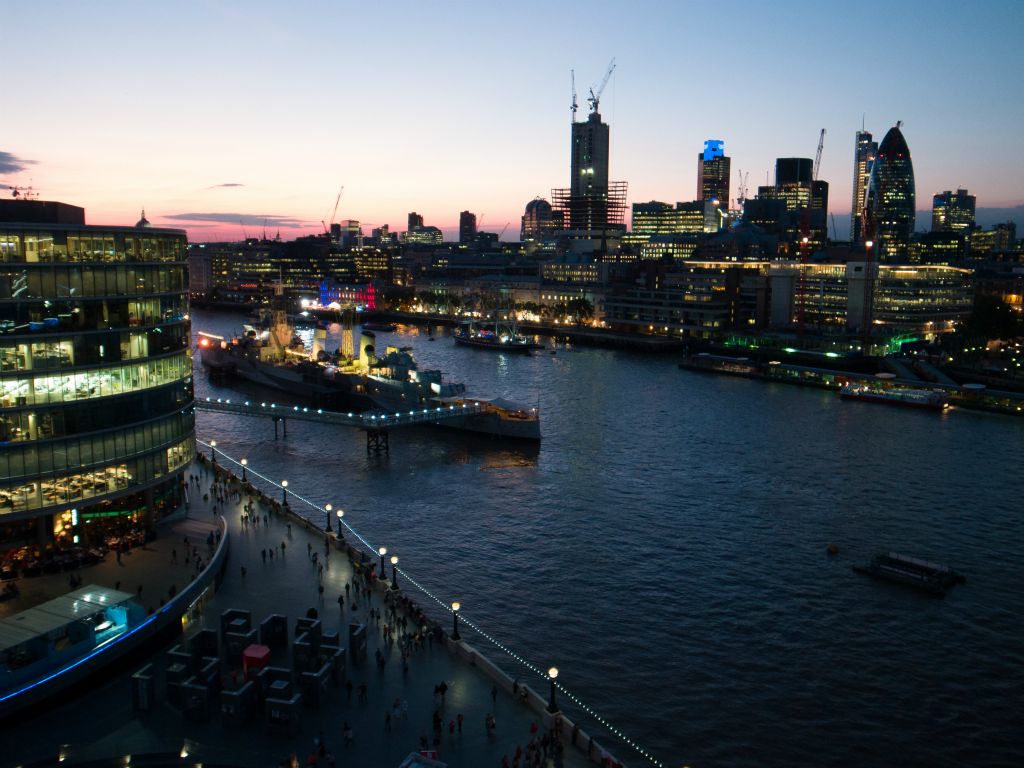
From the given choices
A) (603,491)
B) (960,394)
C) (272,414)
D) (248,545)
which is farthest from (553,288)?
(248,545)

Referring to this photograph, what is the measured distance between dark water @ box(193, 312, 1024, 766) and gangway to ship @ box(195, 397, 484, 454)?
1.51 meters

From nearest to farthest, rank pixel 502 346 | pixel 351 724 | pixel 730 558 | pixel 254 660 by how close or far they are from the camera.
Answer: pixel 351 724
pixel 254 660
pixel 730 558
pixel 502 346

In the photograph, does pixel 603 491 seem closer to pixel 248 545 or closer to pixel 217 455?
pixel 248 545

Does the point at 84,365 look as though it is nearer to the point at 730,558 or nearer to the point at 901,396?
the point at 730,558

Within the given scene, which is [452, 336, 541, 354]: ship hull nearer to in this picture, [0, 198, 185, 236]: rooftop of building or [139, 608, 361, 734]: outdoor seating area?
[0, 198, 185, 236]: rooftop of building

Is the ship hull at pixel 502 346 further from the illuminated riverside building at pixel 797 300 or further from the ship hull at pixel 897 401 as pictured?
the ship hull at pixel 897 401

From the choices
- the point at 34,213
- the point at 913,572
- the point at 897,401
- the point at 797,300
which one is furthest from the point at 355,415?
the point at 797,300

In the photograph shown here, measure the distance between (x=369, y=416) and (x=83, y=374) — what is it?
80.8 ft

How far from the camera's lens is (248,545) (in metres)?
29.6

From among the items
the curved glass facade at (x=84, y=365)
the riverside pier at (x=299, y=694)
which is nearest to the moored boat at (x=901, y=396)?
the riverside pier at (x=299, y=694)

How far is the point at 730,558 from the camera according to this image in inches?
1292

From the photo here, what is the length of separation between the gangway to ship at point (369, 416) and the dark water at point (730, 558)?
4.94 feet

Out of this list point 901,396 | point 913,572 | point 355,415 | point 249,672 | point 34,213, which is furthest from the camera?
point 901,396

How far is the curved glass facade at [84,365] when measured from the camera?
24281 millimetres
